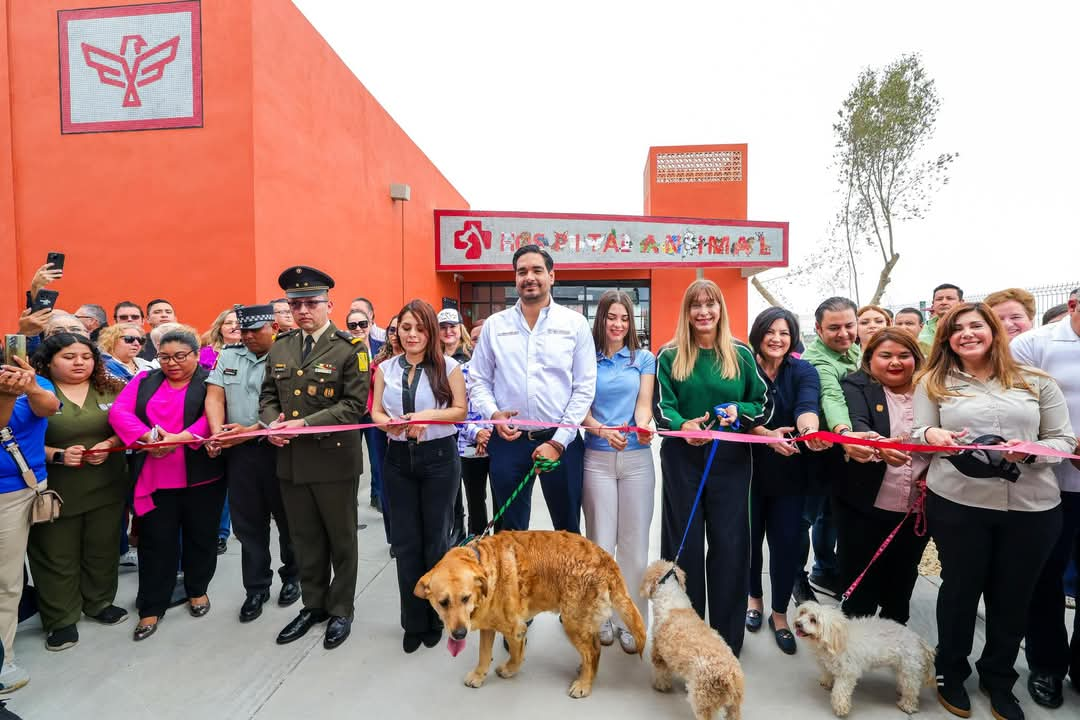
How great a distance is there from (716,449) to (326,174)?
25.3 feet

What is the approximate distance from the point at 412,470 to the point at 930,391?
2.70m

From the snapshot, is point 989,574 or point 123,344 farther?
point 123,344

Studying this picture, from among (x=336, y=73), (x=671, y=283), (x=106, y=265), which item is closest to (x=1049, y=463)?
(x=106, y=265)

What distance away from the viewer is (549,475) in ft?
9.62

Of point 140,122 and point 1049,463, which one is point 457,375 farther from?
point 140,122

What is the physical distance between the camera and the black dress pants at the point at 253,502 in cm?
334

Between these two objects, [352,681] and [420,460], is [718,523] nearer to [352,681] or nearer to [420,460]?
[420,460]

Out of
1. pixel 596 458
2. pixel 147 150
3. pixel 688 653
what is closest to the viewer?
pixel 688 653

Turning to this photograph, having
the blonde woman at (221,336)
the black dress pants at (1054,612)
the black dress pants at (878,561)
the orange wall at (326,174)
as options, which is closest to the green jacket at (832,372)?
the black dress pants at (878,561)

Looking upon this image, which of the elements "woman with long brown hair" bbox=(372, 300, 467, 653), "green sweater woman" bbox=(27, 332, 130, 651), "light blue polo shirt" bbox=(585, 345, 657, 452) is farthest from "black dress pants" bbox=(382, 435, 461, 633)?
"green sweater woman" bbox=(27, 332, 130, 651)

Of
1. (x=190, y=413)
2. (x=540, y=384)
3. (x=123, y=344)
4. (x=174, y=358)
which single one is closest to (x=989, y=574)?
(x=540, y=384)

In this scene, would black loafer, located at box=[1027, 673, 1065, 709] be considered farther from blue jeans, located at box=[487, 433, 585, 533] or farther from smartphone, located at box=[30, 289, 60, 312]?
smartphone, located at box=[30, 289, 60, 312]

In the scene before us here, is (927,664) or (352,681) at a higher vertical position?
(927,664)

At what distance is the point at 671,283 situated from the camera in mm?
14469
